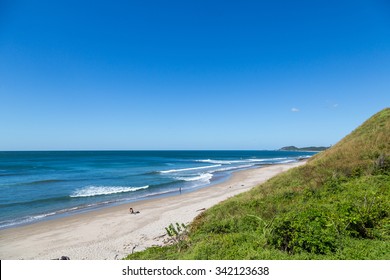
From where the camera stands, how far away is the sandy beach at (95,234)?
11930 millimetres

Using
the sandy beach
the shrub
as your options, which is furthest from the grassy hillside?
the sandy beach

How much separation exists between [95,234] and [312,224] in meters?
13.3

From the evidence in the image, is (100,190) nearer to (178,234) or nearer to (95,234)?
(95,234)

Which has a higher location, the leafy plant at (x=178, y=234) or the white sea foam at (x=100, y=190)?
the leafy plant at (x=178, y=234)

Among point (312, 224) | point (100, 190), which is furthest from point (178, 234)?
point (100, 190)

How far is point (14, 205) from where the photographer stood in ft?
72.7

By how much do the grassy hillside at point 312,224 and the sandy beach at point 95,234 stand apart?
15.2 ft

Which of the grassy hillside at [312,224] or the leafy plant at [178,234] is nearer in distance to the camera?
the grassy hillside at [312,224]

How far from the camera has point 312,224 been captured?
6062 mm

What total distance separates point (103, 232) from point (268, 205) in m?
10.6

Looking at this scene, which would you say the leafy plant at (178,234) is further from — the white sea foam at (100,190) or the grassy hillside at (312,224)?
the white sea foam at (100,190)

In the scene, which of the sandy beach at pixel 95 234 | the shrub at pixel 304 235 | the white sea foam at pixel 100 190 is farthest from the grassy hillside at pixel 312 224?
the white sea foam at pixel 100 190

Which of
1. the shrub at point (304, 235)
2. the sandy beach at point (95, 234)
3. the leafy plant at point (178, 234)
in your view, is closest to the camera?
the shrub at point (304, 235)

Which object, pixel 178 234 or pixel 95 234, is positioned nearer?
pixel 178 234
